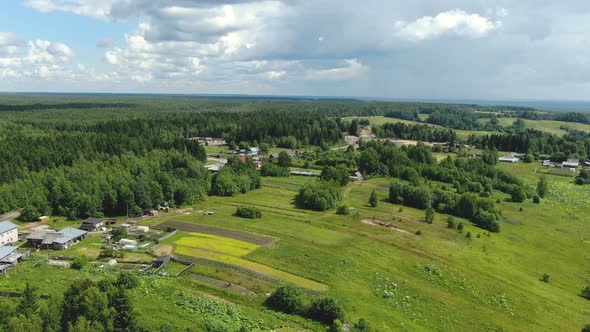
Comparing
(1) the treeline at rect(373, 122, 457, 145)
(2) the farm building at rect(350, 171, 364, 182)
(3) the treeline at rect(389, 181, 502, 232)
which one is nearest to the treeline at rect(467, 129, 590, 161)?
(1) the treeline at rect(373, 122, 457, 145)

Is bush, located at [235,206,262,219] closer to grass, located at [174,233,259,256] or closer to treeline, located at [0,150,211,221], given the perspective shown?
grass, located at [174,233,259,256]

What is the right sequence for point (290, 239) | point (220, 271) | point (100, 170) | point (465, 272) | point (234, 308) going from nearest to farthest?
point (234, 308) → point (220, 271) → point (465, 272) → point (290, 239) → point (100, 170)

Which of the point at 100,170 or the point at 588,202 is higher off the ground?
the point at 100,170

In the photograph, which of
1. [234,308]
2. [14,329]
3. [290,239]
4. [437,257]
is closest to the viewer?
[14,329]

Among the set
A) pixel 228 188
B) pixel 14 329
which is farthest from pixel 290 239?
pixel 14 329

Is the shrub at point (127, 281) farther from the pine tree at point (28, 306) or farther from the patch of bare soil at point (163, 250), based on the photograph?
the patch of bare soil at point (163, 250)

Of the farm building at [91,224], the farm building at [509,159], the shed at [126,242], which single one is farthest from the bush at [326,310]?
the farm building at [509,159]

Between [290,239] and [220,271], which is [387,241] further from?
[220,271]
